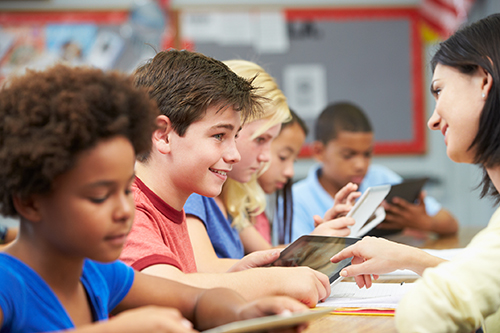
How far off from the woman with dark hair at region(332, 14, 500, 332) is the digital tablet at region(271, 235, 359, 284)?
0.13ft

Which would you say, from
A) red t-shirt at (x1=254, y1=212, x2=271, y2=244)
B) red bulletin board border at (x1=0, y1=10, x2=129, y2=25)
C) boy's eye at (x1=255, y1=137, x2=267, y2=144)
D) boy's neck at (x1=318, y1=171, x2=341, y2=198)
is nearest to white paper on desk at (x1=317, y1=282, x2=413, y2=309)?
boy's eye at (x1=255, y1=137, x2=267, y2=144)

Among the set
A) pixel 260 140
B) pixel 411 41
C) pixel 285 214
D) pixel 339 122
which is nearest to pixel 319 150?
pixel 339 122

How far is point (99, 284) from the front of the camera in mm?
559

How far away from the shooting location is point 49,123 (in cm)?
44

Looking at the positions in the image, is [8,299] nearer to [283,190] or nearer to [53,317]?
[53,317]

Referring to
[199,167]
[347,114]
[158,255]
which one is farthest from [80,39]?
[158,255]

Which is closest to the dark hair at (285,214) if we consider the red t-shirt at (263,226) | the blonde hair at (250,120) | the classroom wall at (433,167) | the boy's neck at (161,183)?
the red t-shirt at (263,226)

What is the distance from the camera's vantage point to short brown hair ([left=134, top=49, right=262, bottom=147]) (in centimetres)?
84

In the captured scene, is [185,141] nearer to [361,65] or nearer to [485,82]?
[485,82]

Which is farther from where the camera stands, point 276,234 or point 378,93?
point 378,93

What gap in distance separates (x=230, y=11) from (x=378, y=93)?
3.48 feet

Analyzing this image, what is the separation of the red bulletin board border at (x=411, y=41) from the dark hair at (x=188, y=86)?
2.22 m

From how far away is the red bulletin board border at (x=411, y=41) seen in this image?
2975 millimetres

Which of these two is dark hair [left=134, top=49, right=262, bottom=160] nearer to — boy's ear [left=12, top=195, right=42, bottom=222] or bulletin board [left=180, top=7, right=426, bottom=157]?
boy's ear [left=12, top=195, right=42, bottom=222]
